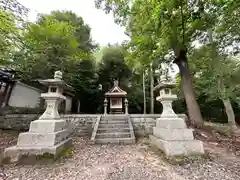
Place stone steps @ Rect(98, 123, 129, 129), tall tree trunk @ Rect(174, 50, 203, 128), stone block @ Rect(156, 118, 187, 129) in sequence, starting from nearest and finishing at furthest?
stone block @ Rect(156, 118, 187, 129) → stone steps @ Rect(98, 123, 129, 129) → tall tree trunk @ Rect(174, 50, 203, 128)

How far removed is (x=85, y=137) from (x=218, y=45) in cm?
765

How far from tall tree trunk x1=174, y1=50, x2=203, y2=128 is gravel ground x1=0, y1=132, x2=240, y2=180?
121 inches

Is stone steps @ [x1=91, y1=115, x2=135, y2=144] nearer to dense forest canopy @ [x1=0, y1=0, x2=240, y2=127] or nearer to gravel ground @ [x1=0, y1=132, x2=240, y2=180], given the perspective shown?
gravel ground @ [x1=0, y1=132, x2=240, y2=180]

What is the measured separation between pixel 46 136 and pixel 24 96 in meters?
8.00

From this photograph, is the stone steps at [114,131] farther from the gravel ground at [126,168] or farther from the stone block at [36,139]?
the stone block at [36,139]

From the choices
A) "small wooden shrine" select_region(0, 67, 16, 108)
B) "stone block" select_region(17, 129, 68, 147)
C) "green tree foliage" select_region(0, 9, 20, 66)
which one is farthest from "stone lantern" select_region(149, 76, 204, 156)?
"small wooden shrine" select_region(0, 67, 16, 108)

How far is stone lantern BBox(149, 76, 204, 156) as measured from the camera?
3.84 meters

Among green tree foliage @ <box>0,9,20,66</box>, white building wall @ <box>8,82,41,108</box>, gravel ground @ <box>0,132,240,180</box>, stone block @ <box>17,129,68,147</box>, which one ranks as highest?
green tree foliage @ <box>0,9,20,66</box>

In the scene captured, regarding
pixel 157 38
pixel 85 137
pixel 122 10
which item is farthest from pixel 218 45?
pixel 85 137

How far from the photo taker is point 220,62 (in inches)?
287

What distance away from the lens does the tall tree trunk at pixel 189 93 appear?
735cm

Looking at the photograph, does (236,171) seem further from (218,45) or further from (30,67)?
(30,67)

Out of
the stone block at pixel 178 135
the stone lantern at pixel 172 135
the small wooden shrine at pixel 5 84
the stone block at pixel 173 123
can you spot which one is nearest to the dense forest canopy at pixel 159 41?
the small wooden shrine at pixel 5 84

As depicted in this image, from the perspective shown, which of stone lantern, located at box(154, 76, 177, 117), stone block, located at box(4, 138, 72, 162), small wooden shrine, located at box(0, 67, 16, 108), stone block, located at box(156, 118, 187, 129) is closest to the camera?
stone block, located at box(4, 138, 72, 162)
